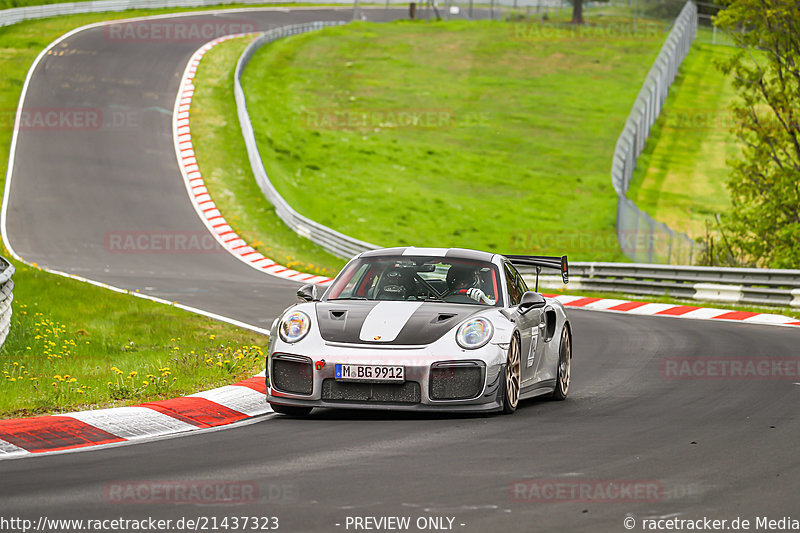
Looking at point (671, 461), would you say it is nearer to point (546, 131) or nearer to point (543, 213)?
point (543, 213)

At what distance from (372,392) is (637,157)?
130ft

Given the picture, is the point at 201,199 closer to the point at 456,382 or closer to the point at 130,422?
the point at 130,422

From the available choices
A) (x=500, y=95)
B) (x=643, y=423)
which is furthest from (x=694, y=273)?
(x=500, y=95)

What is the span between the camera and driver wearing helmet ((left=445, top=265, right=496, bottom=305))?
397 inches

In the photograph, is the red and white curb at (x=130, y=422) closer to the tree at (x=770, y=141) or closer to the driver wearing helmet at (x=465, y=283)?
the driver wearing helmet at (x=465, y=283)

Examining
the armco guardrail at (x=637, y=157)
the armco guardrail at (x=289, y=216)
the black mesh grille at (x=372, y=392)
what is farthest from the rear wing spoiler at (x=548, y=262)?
the armco guardrail at (x=289, y=216)

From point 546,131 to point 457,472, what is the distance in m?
47.1

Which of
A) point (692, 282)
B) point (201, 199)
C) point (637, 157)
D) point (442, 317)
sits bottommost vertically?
point (637, 157)

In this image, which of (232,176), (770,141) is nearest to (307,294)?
(770,141)

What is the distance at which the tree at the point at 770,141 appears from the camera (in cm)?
2517

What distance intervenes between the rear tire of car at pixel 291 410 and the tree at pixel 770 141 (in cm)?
1747

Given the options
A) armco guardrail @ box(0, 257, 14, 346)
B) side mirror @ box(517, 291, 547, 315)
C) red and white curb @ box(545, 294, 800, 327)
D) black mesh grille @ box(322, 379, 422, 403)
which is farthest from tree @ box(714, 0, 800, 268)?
black mesh grille @ box(322, 379, 422, 403)

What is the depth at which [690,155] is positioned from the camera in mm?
49156

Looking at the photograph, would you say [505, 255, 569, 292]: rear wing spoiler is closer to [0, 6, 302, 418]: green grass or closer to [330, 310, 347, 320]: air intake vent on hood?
[330, 310, 347, 320]: air intake vent on hood
